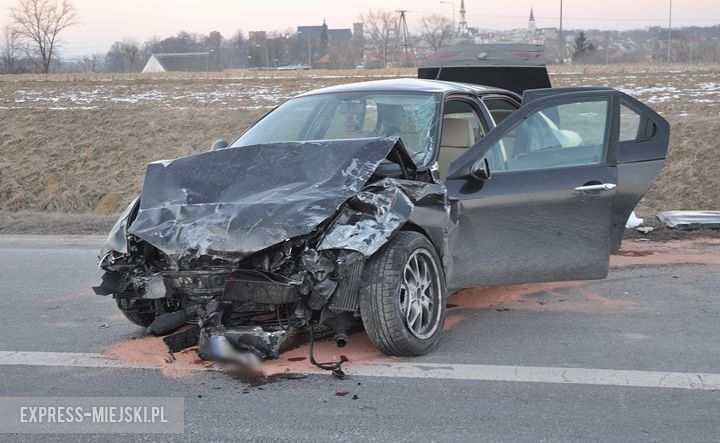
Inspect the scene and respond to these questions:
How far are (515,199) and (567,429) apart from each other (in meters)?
2.08

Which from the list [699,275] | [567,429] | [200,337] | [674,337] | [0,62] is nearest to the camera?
[567,429]

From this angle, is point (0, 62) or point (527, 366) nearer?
point (527, 366)

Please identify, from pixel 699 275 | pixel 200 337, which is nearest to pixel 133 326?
pixel 200 337

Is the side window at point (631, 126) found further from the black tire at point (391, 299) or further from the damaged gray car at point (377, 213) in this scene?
the black tire at point (391, 299)

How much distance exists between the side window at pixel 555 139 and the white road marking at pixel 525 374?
1560 millimetres

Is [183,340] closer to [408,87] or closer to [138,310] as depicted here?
[138,310]

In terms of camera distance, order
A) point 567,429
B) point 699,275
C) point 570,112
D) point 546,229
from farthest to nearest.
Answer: point 699,275
point 570,112
point 546,229
point 567,429

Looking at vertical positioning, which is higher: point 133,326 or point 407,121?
point 407,121

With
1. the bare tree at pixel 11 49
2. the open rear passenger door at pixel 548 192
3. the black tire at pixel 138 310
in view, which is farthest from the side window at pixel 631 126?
the bare tree at pixel 11 49

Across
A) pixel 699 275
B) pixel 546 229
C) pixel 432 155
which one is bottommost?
pixel 699 275

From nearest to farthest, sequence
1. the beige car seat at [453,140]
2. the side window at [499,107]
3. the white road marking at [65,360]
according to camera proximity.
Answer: the white road marking at [65,360], the beige car seat at [453,140], the side window at [499,107]

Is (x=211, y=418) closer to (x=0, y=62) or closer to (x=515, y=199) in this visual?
(x=515, y=199)

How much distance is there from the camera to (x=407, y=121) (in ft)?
19.2

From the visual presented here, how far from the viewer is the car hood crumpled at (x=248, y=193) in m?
4.47
